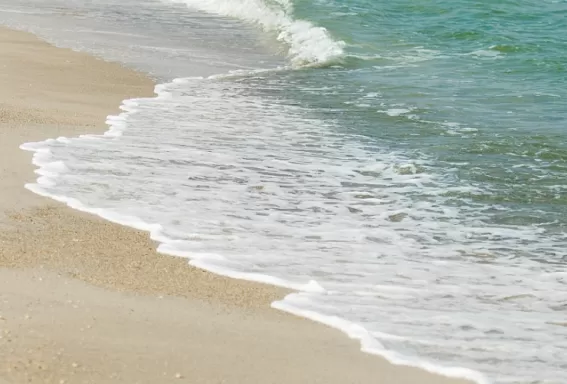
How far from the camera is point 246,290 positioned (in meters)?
5.45

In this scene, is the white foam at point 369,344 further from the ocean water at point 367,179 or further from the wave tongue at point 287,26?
the wave tongue at point 287,26

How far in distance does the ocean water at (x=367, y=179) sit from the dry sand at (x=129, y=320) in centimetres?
19

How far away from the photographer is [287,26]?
1839 centimetres

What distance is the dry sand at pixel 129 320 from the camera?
13.8 ft

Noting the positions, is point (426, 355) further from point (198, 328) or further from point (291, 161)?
point (291, 161)

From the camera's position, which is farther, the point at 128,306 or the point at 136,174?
the point at 136,174

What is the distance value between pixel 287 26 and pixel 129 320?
14150 millimetres

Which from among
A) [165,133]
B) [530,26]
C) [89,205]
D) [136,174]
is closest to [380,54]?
[530,26]

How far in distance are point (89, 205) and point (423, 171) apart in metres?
3.17

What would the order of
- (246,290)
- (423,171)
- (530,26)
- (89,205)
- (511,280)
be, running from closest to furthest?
(246,290)
(511,280)
(89,205)
(423,171)
(530,26)

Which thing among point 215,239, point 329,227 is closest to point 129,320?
point 215,239

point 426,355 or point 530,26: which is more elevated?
point 530,26

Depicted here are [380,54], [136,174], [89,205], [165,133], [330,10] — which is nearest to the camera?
[89,205]

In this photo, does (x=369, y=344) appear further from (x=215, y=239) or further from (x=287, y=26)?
(x=287, y=26)
